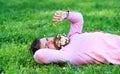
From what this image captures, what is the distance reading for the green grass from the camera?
7.07 meters

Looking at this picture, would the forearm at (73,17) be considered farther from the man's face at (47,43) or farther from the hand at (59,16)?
the man's face at (47,43)

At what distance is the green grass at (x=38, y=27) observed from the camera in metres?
7.07

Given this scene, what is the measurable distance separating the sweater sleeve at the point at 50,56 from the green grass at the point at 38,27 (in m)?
0.09

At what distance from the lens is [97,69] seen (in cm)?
700

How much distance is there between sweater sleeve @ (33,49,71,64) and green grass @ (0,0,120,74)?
88 millimetres

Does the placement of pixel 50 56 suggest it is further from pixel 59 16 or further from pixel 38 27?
pixel 38 27

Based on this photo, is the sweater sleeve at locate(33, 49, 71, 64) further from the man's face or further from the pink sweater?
the man's face

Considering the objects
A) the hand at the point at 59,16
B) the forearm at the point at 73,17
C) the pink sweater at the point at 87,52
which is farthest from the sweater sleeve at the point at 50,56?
the forearm at the point at 73,17

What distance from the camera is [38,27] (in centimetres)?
1075

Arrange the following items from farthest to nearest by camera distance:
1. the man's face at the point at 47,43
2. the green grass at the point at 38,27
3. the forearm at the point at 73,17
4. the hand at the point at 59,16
Answer: 1. the forearm at the point at 73,17
2. the man's face at the point at 47,43
3. the hand at the point at 59,16
4. the green grass at the point at 38,27

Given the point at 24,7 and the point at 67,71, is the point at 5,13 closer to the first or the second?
the point at 24,7

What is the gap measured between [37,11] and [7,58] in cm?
571

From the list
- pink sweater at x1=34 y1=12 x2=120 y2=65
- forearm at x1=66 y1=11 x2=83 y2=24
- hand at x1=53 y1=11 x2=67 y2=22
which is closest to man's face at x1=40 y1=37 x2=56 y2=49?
pink sweater at x1=34 y1=12 x2=120 y2=65

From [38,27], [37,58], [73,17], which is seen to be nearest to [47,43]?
[37,58]
